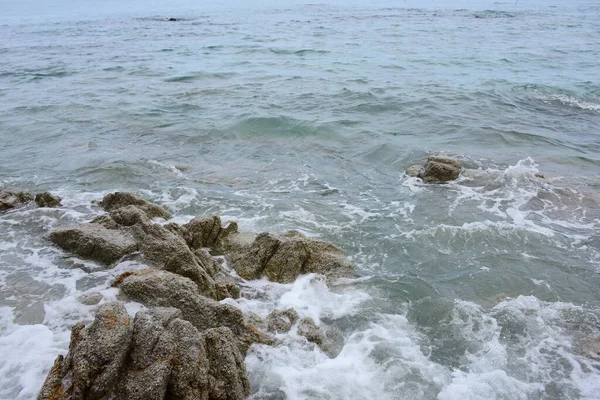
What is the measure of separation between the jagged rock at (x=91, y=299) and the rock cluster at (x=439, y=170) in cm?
884

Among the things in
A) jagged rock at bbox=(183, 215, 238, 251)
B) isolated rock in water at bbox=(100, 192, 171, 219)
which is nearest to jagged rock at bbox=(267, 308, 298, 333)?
jagged rock at bbox=(183, 215, 238, 251)

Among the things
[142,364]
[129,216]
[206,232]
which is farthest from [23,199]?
[142,364]

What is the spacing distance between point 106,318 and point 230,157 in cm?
1015

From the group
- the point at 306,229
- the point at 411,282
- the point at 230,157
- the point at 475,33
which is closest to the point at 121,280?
the point at 306,229

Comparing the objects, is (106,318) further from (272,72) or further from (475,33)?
(475,33)

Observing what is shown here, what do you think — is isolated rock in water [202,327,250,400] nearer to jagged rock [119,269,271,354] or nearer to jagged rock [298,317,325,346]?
jagged rock [119,269,271,354]

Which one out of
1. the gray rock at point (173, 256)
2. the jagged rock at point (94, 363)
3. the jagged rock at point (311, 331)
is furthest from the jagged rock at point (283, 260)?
the jagged rock at point (94, 363)

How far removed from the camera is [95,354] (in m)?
5.32

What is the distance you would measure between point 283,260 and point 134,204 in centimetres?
390

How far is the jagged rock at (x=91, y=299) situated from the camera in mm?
7645

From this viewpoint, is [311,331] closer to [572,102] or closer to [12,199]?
[12,199]

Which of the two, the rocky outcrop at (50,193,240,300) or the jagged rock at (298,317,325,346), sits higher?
the rocky outcrop at (50,193,240,300)

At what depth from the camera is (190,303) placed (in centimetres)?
696

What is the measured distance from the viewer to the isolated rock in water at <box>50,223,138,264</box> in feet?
28.9
